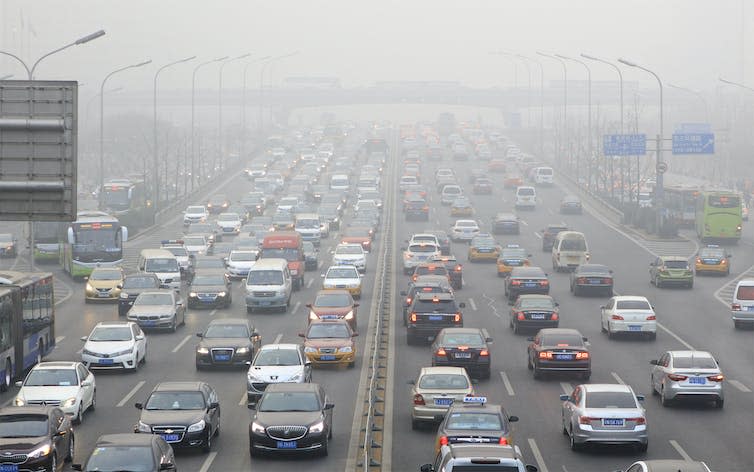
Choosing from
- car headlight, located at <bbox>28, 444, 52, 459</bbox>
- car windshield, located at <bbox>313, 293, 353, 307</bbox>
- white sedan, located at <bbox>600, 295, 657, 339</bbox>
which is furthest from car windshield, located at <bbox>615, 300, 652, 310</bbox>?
car headlight, located at <bbox>28, 444, 52, 459</bbox>

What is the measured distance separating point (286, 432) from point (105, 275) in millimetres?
29775

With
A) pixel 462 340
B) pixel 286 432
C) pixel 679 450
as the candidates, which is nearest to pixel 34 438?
pixel 286 432

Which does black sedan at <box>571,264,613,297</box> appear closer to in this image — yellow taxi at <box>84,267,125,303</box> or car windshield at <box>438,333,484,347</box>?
yellow taxi at <box>84,267,125,303</box>

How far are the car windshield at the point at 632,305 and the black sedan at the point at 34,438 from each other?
21476 mm

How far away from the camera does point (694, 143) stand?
82.1 meters

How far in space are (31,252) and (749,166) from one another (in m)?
127

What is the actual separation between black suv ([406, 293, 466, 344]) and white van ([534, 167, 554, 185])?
74.6 metres

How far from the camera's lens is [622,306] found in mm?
41375

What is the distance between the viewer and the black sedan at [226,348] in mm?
35438

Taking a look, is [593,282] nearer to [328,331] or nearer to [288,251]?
[288,251]

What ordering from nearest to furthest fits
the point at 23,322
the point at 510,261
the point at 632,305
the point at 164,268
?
1. the point at 23,322
2. the point at 632,305
3. the point at 164,268
4. the point at 510,261

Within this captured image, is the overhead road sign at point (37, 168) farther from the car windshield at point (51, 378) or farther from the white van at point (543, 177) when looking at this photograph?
the white van at point (543, 177)

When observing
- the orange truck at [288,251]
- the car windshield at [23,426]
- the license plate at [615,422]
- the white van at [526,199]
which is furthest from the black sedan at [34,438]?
the white van at [526,199]

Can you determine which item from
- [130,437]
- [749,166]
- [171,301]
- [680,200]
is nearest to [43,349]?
[171,301]
